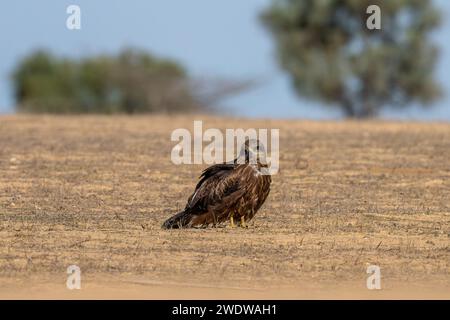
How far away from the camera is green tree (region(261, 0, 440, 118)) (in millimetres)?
41688

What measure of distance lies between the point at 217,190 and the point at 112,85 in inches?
1296

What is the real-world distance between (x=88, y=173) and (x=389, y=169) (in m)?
4.09

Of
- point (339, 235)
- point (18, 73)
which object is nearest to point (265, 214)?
point (339, 235)

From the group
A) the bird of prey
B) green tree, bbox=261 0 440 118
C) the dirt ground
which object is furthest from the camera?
green tree, bbox=261 0 440 118

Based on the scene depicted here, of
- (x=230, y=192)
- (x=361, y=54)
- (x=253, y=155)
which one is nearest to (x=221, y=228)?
(x=230, y=192)

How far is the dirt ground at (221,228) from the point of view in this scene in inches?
414

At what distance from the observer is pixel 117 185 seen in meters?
15.9

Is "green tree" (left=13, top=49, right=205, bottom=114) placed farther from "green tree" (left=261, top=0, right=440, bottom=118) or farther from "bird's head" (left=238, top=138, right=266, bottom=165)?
"bird's head" (left=238, top=138, right=266, bottom=165)

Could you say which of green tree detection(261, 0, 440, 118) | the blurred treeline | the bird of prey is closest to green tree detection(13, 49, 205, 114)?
the blurred treeline

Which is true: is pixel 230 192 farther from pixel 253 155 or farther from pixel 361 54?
pixel 361 54

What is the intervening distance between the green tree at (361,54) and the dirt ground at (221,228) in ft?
66.6

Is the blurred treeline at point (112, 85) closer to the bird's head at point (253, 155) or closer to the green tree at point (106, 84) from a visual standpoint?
the green tree at point (106, 84)

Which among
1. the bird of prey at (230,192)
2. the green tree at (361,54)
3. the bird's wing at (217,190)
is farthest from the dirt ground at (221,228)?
the green tree at (361,54)
